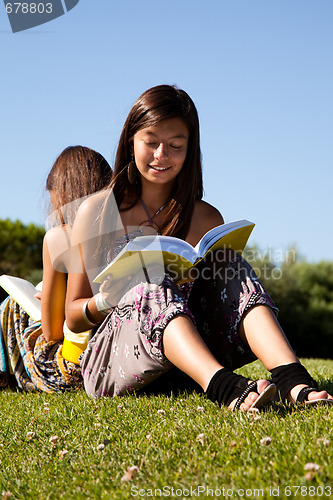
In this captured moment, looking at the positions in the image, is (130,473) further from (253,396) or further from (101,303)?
(101,303)

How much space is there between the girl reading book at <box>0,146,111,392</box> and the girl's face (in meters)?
0.48

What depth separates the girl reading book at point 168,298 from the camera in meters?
2.62

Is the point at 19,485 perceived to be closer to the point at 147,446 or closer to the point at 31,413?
the point at 147,446

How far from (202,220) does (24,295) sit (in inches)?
58.3

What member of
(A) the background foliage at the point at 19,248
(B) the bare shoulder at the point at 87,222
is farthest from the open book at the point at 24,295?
(A) the background foliage at the point at 19,248

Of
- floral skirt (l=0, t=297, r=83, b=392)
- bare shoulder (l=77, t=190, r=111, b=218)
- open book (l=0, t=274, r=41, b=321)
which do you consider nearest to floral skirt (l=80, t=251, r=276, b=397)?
floral skirt (l=0, t=297, r=83, b=392)

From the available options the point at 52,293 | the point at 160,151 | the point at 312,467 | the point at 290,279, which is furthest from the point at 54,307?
the point at 290,279

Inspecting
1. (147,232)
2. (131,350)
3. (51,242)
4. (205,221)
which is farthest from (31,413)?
(205,221)

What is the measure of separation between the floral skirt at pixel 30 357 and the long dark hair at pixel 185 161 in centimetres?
118

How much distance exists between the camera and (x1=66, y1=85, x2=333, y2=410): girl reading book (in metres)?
2.62

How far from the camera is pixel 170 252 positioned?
2773 millimetres

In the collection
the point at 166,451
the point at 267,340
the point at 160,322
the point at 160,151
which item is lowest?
the point at 166,451

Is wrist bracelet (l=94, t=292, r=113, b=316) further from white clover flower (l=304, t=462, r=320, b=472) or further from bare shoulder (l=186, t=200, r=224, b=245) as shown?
white clover flower (l=304, t=462, r=320, b=472)

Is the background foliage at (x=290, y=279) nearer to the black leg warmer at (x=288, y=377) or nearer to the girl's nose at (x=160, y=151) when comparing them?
the girl's nose at (x=160, y=151)
